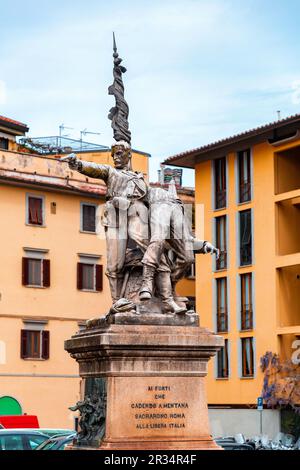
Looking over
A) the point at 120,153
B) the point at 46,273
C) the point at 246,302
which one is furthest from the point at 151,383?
the point at 46,273

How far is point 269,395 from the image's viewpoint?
55.4 meters

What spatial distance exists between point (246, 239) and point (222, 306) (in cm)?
374

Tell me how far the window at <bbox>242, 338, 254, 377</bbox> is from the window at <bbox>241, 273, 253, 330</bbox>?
2.25ft

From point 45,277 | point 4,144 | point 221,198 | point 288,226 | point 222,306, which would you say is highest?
point 4,144

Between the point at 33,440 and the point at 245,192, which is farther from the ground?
the point at 245,192

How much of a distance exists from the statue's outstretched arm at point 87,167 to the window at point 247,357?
42.0 meters

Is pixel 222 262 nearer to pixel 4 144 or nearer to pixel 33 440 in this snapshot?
pixel 4 144

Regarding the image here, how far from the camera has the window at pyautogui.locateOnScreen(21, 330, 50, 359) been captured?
192ft

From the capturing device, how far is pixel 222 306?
59875 mm

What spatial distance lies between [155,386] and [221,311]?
4516cm

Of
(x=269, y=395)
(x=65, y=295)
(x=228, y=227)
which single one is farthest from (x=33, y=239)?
(x=269, y=395)

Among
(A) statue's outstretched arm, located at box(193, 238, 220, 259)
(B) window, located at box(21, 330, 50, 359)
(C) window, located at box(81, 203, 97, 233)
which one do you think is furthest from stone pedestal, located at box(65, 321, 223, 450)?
(C) window, located at box(81, 203, 97, 233)

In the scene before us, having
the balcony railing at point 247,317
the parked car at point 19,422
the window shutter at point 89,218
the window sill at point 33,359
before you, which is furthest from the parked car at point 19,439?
the window shutter at point 89,218

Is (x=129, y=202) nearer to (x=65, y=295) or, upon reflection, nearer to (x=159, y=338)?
(x=159, y=338)
